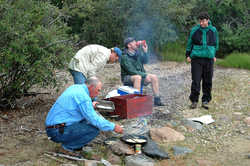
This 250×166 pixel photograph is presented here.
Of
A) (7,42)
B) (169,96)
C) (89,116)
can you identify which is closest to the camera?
(89,116)

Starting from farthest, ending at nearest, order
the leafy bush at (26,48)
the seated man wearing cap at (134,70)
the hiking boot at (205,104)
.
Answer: the hiking boot at (205,104)
the seated man wearing cap at (134,70)
the leafy bush at (26,48)

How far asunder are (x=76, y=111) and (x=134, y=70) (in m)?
2.57

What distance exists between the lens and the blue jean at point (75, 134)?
460cm

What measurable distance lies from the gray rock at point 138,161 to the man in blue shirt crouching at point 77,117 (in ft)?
1.42

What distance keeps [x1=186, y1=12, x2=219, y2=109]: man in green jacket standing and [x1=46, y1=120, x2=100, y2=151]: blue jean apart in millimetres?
2909

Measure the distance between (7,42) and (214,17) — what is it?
975 cm

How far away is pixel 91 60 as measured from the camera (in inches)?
247

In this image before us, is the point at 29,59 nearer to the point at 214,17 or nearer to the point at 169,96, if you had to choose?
the point at 169,96

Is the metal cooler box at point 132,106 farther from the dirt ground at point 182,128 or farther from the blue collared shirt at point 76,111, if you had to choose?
the blue collared shirt at point 76,111

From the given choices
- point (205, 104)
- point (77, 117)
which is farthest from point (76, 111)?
point (205, 104)

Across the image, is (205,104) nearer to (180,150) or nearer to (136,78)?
(136,78)

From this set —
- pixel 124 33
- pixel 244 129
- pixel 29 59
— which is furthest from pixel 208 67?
pixel 124 33

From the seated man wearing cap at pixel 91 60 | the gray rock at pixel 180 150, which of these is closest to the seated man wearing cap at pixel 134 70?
the seated man wearing cap at pixel 91 60

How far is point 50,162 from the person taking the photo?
15.2ft
